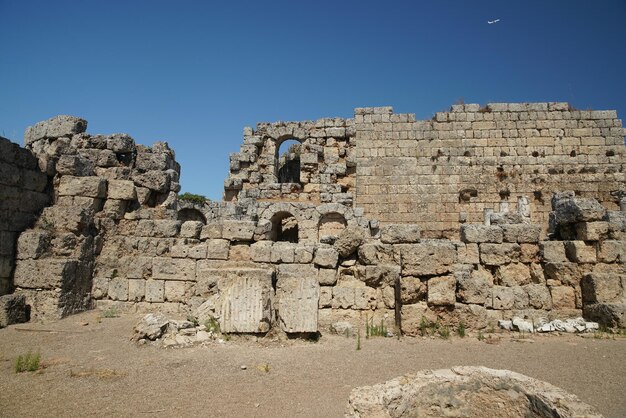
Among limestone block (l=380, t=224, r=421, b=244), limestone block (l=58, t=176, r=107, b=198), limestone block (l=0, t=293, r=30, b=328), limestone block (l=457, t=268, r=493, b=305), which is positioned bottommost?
limestone block (l=0, t=293, r=30, b=328)

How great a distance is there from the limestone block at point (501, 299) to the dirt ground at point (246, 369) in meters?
0.78

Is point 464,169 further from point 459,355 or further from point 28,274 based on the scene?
point 28,274

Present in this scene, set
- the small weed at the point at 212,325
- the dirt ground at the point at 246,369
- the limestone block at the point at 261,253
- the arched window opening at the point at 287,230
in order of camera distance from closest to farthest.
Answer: the dirt ground at the point at 246,369 → the small weed at the point at 212,325 → the limestone block at the point at 261,253 → the arched window opening at the point at 287,230

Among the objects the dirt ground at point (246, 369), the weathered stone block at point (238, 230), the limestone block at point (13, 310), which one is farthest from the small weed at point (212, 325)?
the limestone block at point (13, 310)

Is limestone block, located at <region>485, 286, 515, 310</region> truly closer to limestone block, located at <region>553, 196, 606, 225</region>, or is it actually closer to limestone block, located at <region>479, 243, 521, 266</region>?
limestone block, located at <region>479, 243, 521, 266</region>

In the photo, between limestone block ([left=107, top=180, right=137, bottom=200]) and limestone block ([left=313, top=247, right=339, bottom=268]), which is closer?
limestone block ([left=313, top=247, right=339, bottom=268])

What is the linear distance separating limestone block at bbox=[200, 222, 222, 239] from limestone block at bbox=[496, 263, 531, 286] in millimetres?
5234

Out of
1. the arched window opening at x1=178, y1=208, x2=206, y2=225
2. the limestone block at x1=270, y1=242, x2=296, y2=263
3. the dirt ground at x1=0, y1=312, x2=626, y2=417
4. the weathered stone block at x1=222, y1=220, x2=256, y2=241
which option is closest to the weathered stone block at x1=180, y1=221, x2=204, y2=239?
the weathered stone block at x1=222, y1=220, x2=256, y2=241

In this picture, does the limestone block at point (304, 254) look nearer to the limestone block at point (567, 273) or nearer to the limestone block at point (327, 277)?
the limestone block at point (327, 277)

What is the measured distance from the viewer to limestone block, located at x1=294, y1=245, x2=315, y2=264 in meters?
6.92

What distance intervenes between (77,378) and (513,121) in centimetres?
1541

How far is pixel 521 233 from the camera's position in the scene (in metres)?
6.93

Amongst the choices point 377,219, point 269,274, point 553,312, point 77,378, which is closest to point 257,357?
point 269,274

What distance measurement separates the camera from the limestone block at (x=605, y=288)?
20.6ft
